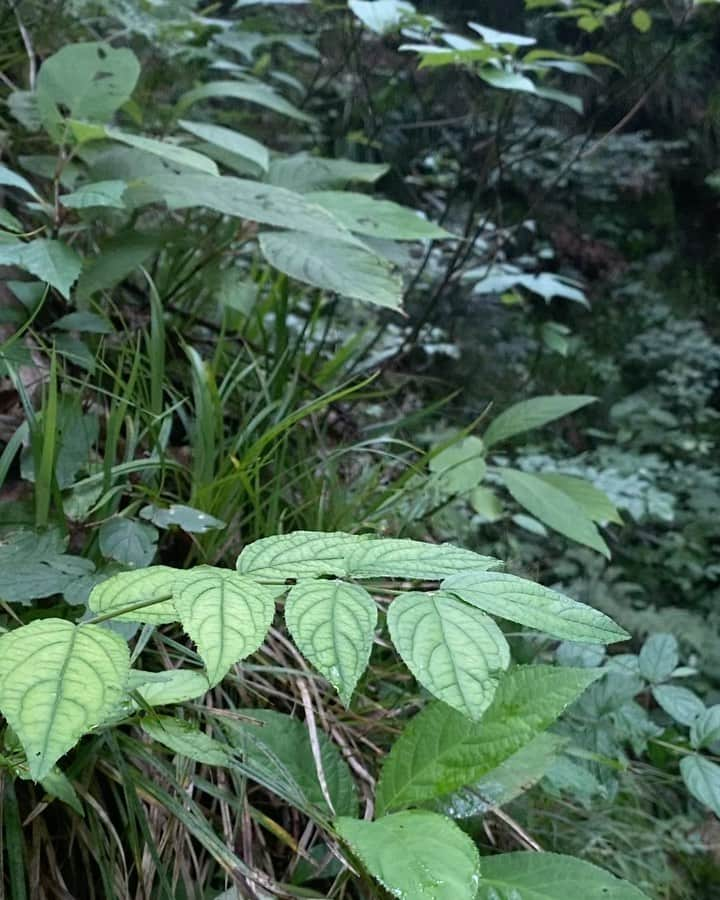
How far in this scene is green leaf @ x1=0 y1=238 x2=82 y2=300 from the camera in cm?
88

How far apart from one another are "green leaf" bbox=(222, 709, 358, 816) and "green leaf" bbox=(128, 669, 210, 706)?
10 centimetres

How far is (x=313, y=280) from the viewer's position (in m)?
1.11

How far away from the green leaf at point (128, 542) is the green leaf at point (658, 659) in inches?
26.1

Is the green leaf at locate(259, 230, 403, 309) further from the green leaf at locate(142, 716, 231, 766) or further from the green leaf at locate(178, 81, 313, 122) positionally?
the green leaf at locate(142, 716, 231, 766)

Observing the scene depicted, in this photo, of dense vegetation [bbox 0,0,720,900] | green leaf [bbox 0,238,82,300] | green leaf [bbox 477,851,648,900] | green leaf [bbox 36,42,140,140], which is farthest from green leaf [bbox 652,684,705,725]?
green leaf [bbox 36,42,140,140]

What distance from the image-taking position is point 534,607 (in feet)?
1.47

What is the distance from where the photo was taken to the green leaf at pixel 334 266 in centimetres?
110

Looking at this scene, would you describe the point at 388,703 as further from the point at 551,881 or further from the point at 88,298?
the point at 88,298

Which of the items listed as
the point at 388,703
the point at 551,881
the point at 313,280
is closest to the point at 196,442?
the point at 313,280

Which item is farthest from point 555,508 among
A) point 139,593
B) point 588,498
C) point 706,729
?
point 139,593

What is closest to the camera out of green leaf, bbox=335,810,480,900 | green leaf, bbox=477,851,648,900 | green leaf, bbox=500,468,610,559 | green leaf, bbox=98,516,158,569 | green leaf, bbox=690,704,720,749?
green leaf, bbox=335,810,480,900

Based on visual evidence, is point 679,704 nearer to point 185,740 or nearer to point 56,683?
point 185,740

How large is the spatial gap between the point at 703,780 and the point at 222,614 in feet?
2.32

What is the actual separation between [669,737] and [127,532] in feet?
2.83
